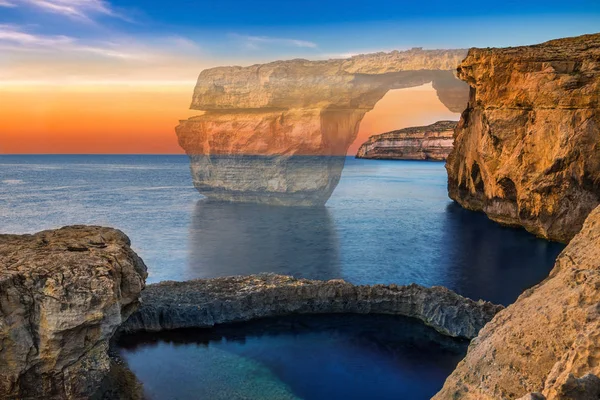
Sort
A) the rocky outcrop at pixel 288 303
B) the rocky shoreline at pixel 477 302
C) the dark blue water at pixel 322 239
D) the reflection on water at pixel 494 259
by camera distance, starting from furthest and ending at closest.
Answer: the dark blue water at pixel 322 239
the reflection on water at pixel 494 259
the rocky outcrop at pixel 288 303
the rocky shoreline at pixel 477 302

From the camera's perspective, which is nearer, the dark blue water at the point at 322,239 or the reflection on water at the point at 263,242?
the dark blue water at the point at 322,239

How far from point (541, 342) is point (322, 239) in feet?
88.7

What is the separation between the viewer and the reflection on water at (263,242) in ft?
80.7

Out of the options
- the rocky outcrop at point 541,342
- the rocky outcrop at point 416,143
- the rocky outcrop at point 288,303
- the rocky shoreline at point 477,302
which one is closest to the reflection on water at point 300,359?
the rocky outcrop at point 288,303

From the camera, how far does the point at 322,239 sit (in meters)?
32.1

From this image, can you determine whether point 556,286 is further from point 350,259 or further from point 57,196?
point 57,196

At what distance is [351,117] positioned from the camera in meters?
47.7

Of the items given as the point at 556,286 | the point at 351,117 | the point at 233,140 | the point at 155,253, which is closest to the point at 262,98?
Result: the point at 233,140

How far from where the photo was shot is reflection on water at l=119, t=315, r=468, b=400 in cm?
1153

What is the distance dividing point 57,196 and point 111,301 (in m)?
54.1

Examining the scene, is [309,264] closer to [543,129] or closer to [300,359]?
[300,359]

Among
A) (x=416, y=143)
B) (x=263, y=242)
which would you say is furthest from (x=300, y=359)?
(x=416, y=143)

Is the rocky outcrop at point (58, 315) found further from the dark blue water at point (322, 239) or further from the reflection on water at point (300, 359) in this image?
the dark blue water at point (322, 239)

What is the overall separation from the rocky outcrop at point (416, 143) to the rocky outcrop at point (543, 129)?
3524 inches
